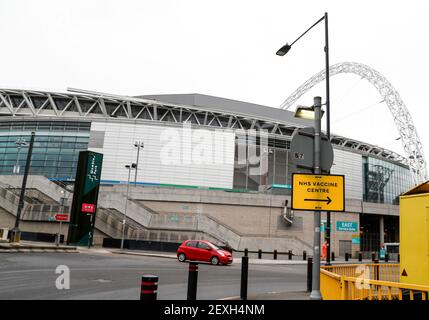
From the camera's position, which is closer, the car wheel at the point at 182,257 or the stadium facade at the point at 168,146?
the car wheel at the point at 182,257

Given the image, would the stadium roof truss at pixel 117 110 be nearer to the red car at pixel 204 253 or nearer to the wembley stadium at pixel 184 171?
the wembley stadium at pixel 184 171

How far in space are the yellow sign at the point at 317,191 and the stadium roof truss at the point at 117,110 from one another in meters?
58.5

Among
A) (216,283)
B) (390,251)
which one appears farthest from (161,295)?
(390,251)

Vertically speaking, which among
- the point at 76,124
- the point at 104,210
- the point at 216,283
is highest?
the point at 76,124

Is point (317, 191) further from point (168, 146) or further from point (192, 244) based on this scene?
point (168, 146)

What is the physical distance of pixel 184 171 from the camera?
190ft

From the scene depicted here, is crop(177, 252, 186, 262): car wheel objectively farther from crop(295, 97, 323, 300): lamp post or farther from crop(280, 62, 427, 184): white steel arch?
crop(280, 62, 427, 184): white steel arch

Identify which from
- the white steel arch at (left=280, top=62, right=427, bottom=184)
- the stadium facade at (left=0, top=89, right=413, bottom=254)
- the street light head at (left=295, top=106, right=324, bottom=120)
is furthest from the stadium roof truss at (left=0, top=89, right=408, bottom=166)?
the street light head at (left=295, top=106, right=324, bottom=120)

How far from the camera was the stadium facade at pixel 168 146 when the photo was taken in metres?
57.3

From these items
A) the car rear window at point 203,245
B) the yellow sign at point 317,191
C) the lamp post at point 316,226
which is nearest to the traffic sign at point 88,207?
the car rear window at point 203,245

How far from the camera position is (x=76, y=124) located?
59219 millimetres

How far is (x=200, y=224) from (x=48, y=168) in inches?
1272

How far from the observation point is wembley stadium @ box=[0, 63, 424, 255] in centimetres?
3884

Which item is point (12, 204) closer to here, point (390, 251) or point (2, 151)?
point (2, 151)
